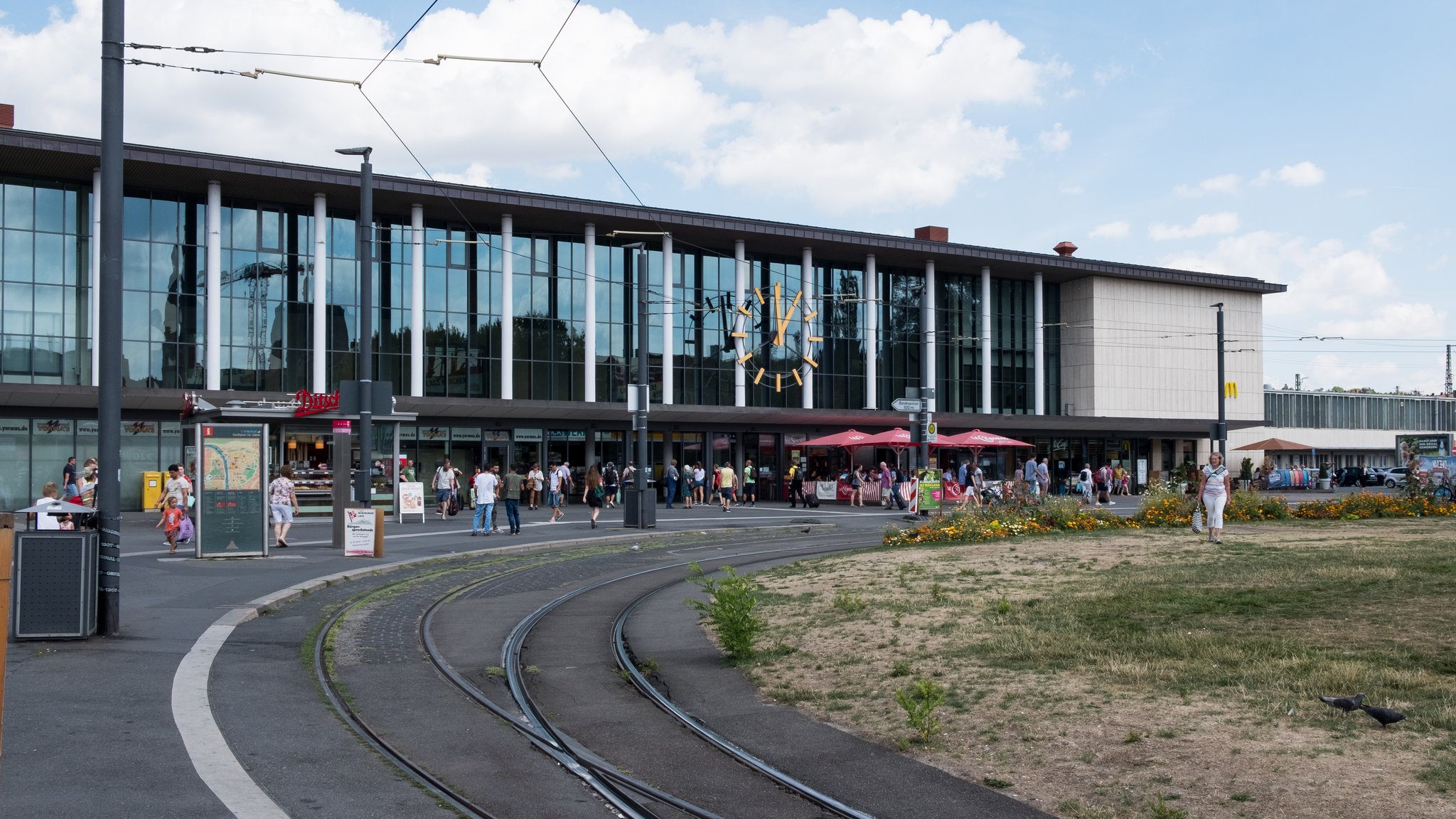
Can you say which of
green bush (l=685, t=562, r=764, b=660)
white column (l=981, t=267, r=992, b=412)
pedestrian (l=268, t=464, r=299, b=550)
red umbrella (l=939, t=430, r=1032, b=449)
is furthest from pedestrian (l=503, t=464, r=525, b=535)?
white column (l=981, t=267, r=992, b=412)

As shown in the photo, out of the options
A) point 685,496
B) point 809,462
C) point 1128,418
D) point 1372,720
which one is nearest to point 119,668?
point 1372,720

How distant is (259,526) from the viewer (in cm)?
2161

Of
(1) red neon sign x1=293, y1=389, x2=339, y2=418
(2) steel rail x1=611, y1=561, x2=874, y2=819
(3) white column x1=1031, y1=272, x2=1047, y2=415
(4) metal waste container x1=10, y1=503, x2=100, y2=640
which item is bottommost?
(2) steel rail x1=611, y1=561, x2=874, y2=819

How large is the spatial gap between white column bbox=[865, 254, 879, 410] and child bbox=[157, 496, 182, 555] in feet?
116

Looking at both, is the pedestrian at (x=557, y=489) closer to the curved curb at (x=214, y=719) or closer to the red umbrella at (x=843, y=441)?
the red umbrella at (x=843, y=441)

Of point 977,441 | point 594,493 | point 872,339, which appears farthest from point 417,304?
point 977,441

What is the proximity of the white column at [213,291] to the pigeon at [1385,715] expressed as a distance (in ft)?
129

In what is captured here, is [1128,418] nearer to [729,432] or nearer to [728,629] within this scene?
[729,432]

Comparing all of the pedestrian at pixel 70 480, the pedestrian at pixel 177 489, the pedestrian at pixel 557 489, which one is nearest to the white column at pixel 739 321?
the pedestrian at pixel 557 489

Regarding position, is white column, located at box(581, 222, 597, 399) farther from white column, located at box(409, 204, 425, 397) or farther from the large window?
the large window

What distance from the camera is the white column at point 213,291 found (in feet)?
135

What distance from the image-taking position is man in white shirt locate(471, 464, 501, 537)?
28.6m

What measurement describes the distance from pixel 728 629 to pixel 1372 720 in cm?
524

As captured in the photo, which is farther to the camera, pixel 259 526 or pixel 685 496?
pixel 685 496
